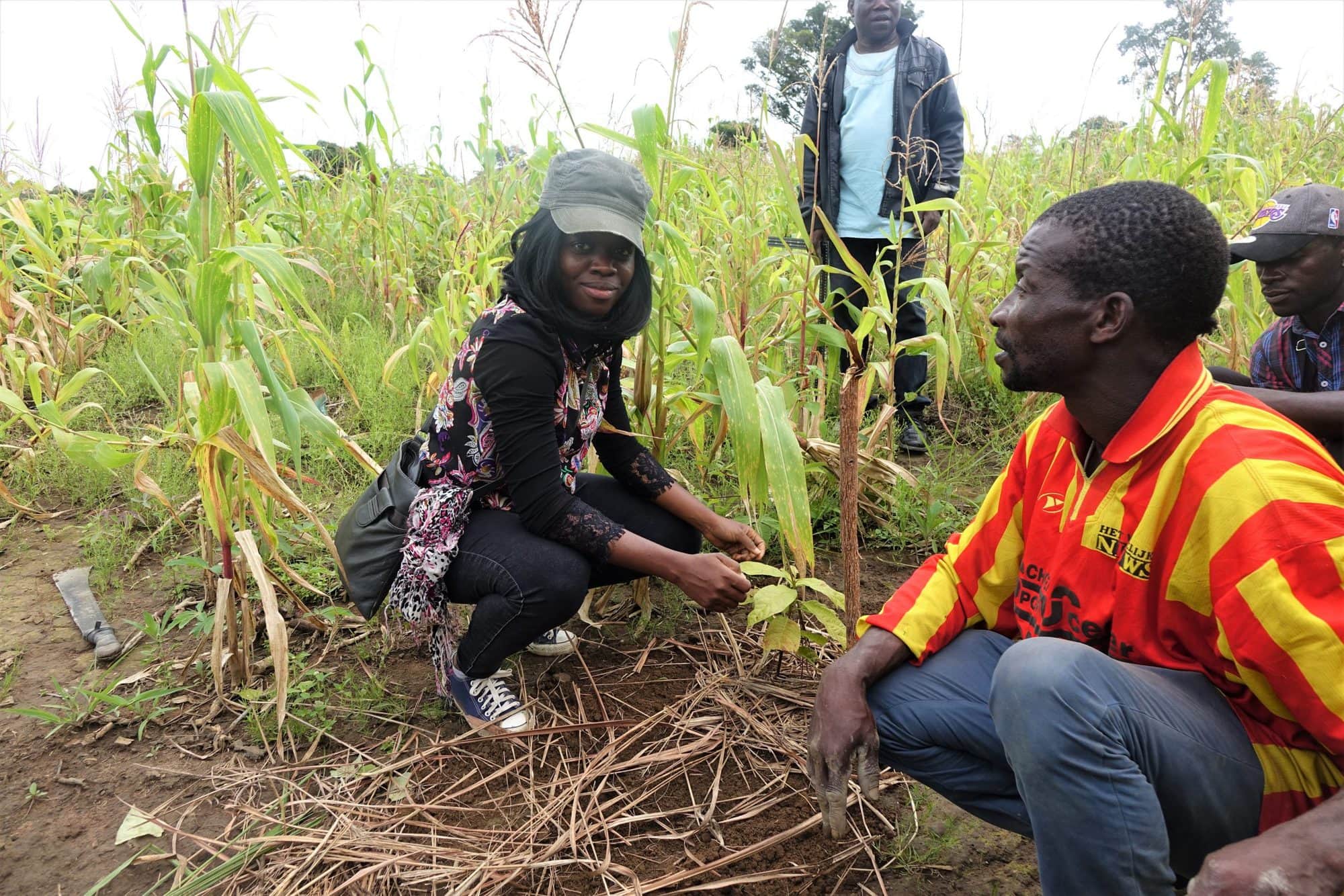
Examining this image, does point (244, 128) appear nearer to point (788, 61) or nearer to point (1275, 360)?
point (1275, 360)

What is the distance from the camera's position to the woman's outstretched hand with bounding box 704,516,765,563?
1899mm

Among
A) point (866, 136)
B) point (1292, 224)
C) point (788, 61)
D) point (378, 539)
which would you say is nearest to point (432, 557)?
point (378, 539)

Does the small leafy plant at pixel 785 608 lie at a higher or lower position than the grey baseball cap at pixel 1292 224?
lower

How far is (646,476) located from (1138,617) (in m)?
1.13

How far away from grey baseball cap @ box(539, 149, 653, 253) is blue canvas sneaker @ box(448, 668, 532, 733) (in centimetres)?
97

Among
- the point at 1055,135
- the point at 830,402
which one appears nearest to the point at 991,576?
the point at 830,402

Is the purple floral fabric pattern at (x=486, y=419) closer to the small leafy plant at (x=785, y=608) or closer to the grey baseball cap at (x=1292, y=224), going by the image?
the small leafy plant at (x=785, y=608)

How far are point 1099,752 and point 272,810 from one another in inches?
56.1

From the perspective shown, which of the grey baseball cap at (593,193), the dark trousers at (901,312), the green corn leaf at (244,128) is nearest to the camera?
the green corn leaf at (244,128)

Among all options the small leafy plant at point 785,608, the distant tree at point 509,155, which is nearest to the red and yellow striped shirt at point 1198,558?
the small leafy plant at point 785,608

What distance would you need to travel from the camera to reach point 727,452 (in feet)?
9.05

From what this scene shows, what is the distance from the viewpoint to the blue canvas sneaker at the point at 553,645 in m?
2.09

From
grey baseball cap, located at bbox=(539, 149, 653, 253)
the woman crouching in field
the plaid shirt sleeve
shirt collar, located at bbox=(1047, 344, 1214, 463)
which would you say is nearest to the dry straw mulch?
the woman crouching in field

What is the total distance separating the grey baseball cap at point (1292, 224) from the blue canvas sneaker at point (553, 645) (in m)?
1.75
